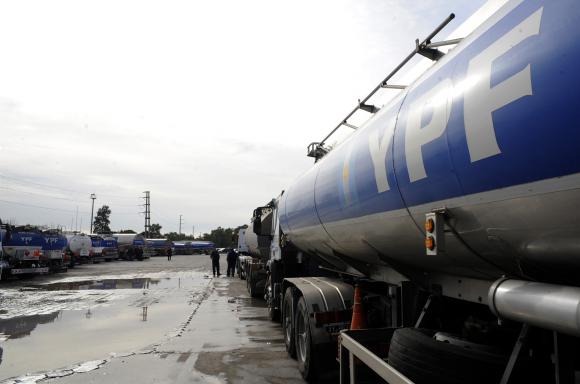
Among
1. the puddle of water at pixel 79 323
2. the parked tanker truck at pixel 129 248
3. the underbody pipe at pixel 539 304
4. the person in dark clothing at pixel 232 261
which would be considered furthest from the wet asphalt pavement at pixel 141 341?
the parked tanker truck at pixel 129 248

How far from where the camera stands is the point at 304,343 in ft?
21.2

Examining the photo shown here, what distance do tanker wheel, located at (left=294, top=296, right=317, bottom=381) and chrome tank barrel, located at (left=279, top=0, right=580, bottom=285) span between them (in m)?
2.39

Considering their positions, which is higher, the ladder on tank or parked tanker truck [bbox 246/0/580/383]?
Result: the ladder on tank

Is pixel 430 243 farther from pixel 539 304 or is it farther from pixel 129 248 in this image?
pixel 129 248

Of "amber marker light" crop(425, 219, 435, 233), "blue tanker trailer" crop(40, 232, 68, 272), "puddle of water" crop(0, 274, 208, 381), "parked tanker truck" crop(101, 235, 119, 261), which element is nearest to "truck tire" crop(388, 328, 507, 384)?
"amber marker light" crop(425, 219, 435, 233)

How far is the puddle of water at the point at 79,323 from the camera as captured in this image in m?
7.77

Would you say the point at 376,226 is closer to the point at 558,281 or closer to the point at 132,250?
the point at 558,281

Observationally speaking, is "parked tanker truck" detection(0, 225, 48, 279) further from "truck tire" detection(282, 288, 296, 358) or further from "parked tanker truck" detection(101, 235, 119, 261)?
"parked tanker truck" detection(101, 235, 119, 261)

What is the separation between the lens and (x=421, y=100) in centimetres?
324

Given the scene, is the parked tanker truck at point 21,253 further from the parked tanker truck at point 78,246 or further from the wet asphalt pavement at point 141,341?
the parked tanker truck at point 78,246

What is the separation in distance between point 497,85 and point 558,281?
110cm

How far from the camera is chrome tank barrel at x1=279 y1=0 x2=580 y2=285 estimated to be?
1979 mm

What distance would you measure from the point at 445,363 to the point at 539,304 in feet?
3.42

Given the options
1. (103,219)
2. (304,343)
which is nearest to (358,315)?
(304,343)
